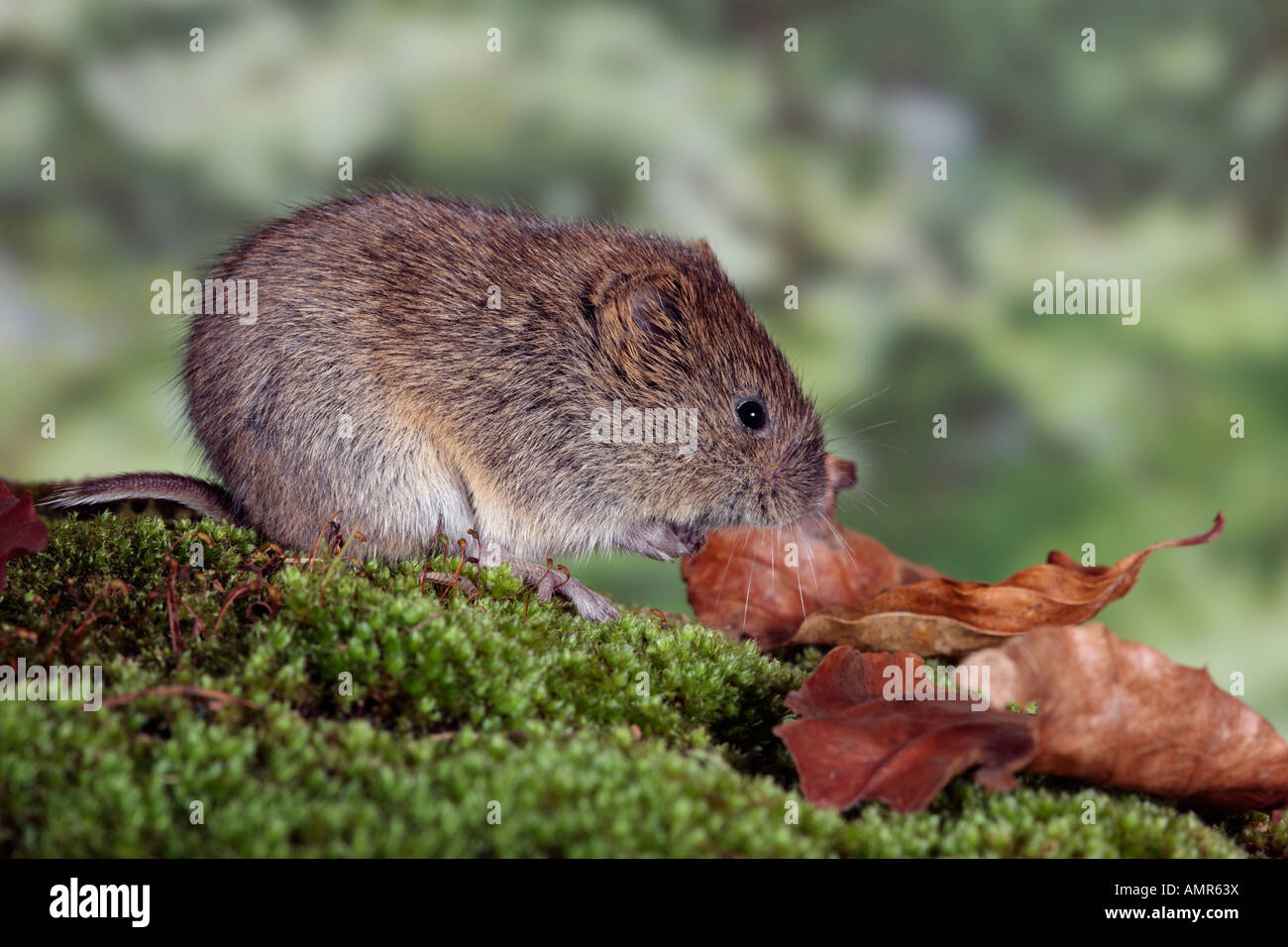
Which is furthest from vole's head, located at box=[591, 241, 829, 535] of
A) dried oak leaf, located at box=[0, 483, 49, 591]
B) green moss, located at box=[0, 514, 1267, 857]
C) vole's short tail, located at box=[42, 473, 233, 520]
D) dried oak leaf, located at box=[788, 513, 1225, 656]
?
dried oak leaf, located at box=[0, 483, 49, 591]

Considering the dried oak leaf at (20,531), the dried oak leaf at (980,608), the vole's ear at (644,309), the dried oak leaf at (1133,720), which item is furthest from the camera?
the vole's ear at (644,309)

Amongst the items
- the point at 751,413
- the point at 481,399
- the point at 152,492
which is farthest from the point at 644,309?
the point at 152,492

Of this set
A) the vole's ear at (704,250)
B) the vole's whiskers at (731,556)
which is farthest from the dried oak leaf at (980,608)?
the vole's ear at (704,250)

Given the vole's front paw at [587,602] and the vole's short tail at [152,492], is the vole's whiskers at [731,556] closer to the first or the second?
the vole's front paw at [587,602]

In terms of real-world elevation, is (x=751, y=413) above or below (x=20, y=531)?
above

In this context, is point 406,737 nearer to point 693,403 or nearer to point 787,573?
point 693,403

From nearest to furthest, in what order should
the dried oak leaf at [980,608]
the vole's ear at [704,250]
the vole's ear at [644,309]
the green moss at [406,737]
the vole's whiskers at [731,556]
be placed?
the green moss at [406,737], the dried oak leaf at [980,608], the vole's ear at [644,309], the vole's whiskers at [731,556], the vole's ear at [704,250]
